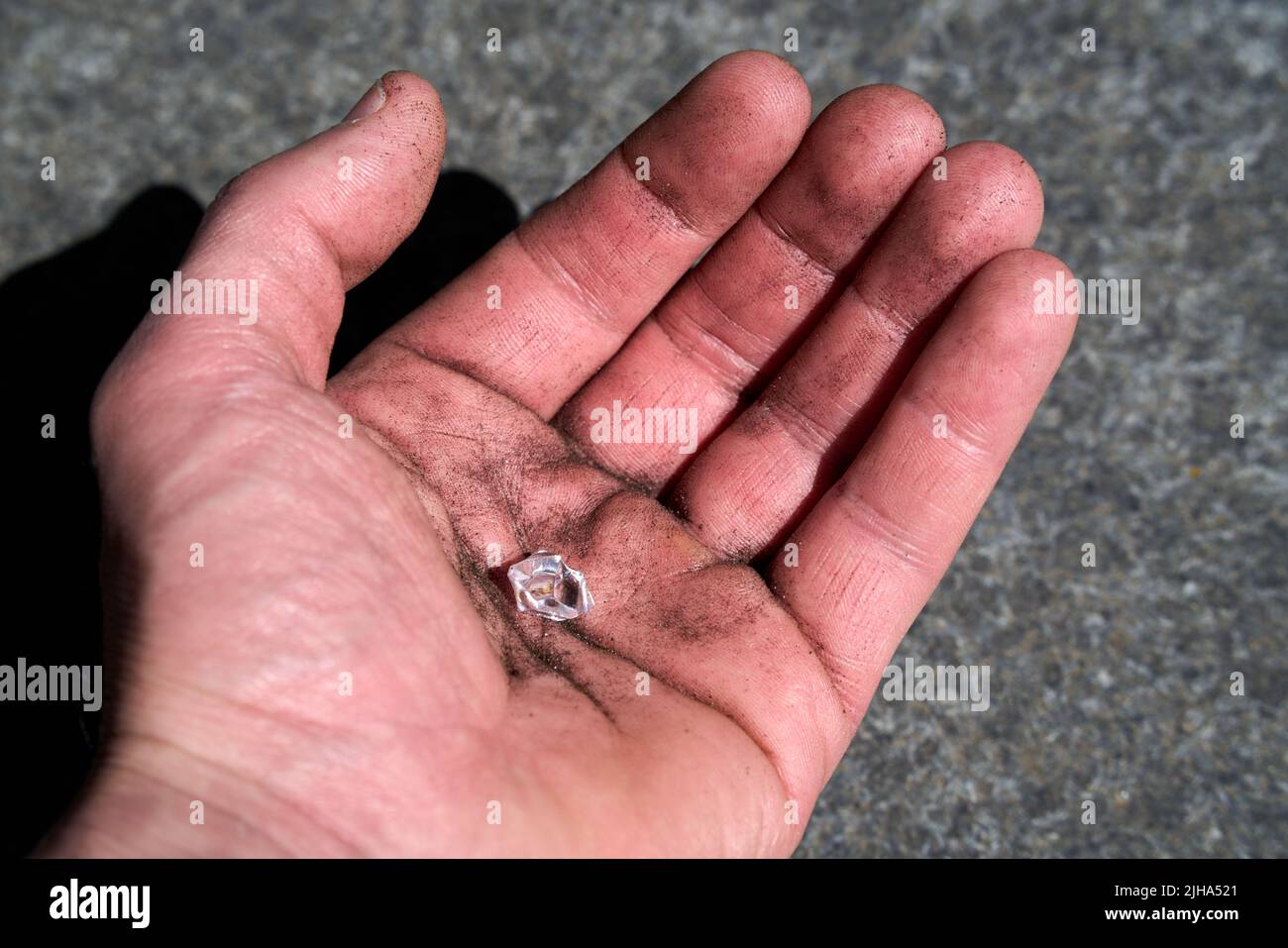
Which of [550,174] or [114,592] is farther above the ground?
[550,174]

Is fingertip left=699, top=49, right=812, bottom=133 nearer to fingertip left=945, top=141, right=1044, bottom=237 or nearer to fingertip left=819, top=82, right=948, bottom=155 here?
fingertip left=819, top=82, right=948, bottom=155

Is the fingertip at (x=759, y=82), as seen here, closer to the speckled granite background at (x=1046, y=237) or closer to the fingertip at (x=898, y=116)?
the fingertip at (x=898, y=116)

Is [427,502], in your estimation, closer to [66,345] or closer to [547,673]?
[547,673]

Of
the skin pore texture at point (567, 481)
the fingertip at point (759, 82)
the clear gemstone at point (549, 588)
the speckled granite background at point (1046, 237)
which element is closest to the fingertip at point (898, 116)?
the skin pore texture at point (567, 481)

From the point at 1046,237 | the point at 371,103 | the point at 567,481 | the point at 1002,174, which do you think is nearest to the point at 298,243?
the point at 371,103
